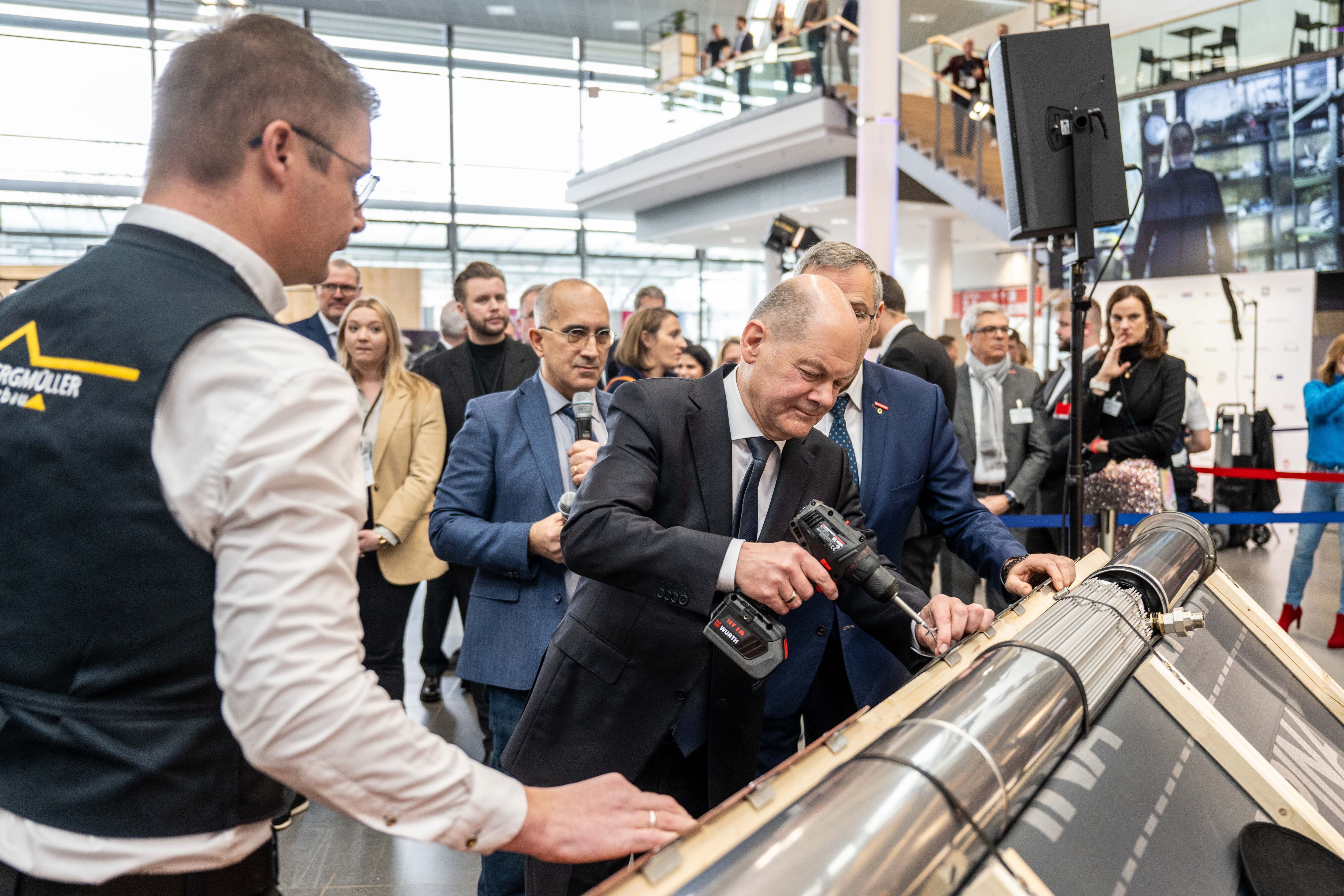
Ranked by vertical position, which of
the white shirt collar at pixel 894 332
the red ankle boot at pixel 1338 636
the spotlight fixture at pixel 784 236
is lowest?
the red ankle boot at pixel 1338 636

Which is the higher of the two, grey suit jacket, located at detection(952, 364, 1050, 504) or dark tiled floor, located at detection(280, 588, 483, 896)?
grey suit jacket, located at detection(952, 364, 1050, 504)

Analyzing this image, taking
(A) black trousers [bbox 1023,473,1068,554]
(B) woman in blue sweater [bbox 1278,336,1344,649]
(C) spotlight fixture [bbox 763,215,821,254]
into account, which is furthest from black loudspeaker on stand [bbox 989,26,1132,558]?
(C) spotlight fixture [bbox 763,215,821,254]

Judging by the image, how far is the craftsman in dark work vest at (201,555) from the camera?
2.39 ft

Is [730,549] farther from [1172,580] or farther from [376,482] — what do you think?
[376,482]

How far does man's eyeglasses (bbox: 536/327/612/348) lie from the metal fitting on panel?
1.37 metres

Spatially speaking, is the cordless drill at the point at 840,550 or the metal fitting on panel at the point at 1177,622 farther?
the metal fitting on panel at the point at 1177,622

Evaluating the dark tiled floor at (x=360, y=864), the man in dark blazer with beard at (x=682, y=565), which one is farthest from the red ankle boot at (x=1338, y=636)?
the dark tiled floor at (x=360, y=864)

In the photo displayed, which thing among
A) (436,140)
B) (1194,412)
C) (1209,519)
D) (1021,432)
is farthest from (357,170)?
(436,140)

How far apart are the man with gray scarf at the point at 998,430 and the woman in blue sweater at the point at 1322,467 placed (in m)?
1.39

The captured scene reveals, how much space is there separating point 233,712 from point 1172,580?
5.26 ft

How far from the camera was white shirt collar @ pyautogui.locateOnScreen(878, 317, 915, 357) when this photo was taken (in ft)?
12.2

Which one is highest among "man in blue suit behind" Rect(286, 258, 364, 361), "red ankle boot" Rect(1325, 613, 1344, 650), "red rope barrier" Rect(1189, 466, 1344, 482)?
"man in blue suit behind" Rect(286, 258, 364, 361)

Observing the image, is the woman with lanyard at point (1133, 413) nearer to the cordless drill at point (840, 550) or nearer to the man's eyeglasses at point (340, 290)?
the cordless drill at point (840, 550)

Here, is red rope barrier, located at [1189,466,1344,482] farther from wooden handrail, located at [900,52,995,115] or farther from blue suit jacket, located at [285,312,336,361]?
wooden handrail, located at [900,52,995,115]
